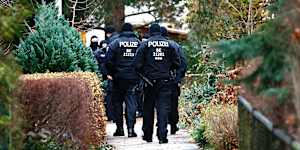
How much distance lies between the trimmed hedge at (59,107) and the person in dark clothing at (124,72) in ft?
12.6

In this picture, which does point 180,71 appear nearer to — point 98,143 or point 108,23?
point 98,143

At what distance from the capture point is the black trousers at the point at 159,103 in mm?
12352

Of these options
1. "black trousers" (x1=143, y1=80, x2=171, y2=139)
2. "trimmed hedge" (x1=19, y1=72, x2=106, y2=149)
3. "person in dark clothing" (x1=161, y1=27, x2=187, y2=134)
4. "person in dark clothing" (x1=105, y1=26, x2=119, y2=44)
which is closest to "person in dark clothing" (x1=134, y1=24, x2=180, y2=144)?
"black trousers" (x1=143, y1=80, x2=171, y2=139)

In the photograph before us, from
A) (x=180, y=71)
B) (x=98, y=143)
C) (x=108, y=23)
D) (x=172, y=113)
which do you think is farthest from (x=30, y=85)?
(x=108, y=23)

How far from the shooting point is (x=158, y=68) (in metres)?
12.2

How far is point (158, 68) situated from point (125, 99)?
1.93 metres

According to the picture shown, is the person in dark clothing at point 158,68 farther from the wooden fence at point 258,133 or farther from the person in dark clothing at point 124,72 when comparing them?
the wooden fence at point 258,133

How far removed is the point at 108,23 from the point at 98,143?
15.7m

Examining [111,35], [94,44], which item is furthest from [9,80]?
[94,44]

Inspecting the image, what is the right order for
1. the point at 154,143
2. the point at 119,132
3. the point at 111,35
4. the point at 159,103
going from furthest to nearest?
1. the point at 111,35
2. the point at 119,132
3. the point at 154,143
4. the point at 159,103

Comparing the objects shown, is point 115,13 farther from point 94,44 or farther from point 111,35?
point 111,35

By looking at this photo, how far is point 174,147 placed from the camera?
1211 cm

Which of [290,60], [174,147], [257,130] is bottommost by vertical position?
[174,147]

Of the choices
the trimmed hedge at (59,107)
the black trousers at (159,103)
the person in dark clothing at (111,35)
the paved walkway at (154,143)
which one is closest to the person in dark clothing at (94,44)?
the person in dark clothing at (111,35)
